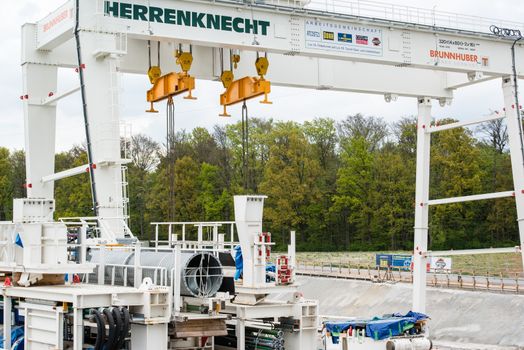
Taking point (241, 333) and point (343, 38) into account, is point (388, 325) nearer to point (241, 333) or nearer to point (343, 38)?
point (241, 333)

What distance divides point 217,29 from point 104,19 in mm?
3220

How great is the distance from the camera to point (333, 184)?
8819 cm

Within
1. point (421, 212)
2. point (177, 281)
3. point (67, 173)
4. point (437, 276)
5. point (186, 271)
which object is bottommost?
point (437, 276)

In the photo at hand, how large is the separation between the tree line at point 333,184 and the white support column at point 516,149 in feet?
158

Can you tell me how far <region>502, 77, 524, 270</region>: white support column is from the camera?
1073 inches

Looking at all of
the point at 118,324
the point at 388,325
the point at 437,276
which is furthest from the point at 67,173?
the point at 437,276

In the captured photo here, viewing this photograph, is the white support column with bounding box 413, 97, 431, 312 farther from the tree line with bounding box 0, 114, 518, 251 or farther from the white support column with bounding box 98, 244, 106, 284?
the tree line with bounding box 0, 114, 518, 251

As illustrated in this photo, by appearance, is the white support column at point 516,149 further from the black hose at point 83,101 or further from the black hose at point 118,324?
the black hose at point 118,324

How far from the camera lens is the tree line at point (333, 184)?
254ft

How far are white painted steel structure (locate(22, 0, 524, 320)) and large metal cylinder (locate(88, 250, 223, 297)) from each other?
3.07 meters

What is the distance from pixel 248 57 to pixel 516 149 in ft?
30.7

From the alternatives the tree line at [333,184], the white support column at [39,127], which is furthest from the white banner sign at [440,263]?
the white support column at [39,127]

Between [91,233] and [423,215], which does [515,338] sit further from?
[91,233]

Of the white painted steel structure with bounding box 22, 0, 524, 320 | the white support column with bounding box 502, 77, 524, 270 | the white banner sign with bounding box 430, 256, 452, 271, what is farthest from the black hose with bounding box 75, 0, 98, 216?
the white banner sign with bounding box 430, 256, 452, 271
